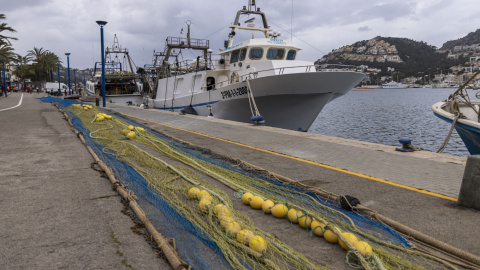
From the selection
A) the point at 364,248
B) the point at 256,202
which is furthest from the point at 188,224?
the point at 364,248

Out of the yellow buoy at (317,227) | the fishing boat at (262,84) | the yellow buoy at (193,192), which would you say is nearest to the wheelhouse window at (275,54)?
the fishing boat at (262,84)

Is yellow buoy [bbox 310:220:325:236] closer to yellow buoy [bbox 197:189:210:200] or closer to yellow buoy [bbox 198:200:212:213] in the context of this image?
yellow buoy [bbox 198:200:212:213]

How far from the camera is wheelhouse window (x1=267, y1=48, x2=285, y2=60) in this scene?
17.5 metres

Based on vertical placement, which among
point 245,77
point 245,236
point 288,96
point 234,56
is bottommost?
point 245,236

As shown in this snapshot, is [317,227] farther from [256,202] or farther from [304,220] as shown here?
[256,202]

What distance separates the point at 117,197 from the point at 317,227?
2.65 metres

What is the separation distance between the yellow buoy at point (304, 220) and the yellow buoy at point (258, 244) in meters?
0.74

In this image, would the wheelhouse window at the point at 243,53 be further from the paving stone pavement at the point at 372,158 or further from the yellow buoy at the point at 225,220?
the yellow buoy at the point at 225,220

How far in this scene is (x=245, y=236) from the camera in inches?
125

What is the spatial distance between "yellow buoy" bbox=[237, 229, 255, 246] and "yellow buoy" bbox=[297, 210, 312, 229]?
735mm

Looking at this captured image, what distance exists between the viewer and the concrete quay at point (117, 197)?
3.15 metres

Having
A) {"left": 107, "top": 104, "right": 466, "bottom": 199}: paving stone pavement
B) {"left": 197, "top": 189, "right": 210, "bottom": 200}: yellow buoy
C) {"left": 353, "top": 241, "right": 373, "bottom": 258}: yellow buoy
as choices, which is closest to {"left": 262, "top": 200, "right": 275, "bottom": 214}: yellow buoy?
{"left": 197, "top": 189, "right": 210, "bottom": 200}: yellow buoy

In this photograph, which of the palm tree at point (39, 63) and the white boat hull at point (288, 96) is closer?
the white boat hull at point (288, 96)

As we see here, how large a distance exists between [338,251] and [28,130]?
456 inches
